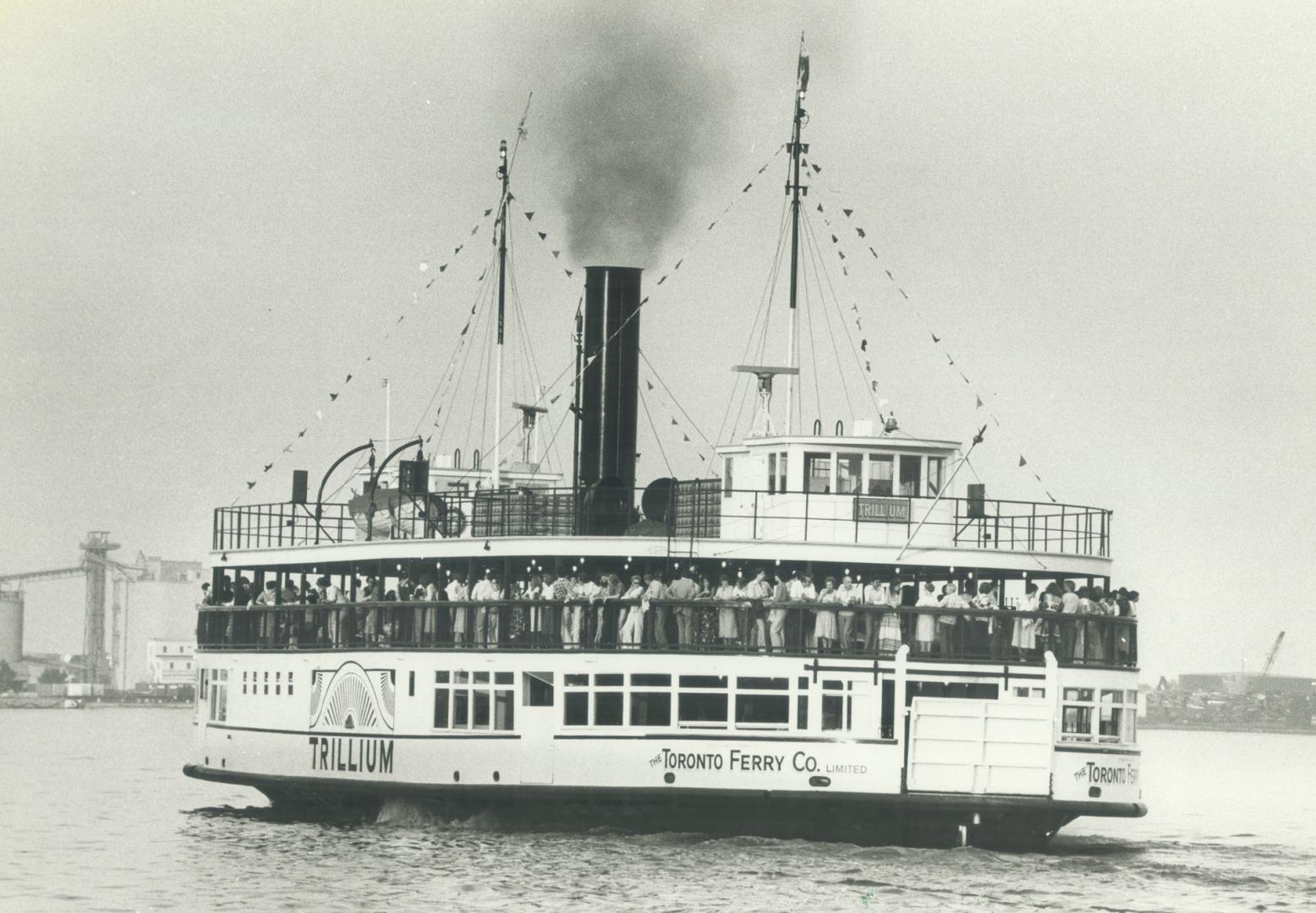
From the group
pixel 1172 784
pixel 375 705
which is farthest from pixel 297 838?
pixel 1172 784

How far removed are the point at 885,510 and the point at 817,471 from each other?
1.48m

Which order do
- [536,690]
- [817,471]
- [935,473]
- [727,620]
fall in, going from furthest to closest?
1. [935,473]
2. [817,471]
3. [536,690]
4. [727,620]

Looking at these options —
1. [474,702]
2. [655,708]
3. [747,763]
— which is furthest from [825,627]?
[474,702]

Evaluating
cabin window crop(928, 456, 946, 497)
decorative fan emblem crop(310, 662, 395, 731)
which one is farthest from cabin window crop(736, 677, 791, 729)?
decorative fan emblem crop(310, 662, 395, 731)

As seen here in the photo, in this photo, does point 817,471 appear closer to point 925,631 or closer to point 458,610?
point 925,631

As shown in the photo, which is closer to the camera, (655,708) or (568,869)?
(568,869)

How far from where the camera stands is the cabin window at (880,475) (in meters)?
39.4

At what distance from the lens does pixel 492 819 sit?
127ft

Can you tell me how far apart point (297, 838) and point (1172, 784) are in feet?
152

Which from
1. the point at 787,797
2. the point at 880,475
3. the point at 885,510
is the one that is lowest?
the point at 787,797

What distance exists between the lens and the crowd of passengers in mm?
36688

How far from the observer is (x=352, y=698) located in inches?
1634

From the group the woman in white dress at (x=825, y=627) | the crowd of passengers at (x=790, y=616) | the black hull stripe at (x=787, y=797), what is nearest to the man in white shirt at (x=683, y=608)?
the crowd of passengers at (x=790, y=616)

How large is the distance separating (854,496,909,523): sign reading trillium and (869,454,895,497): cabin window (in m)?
0.58
